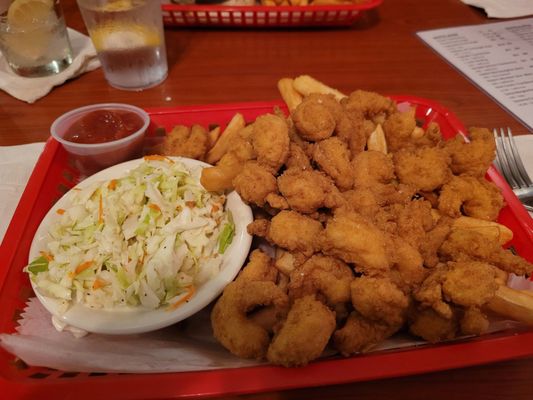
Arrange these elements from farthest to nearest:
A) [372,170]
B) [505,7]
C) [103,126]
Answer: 1. [505,7]
2. [103,126]
3. [372,170]

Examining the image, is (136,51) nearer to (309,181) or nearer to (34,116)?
(34,116)

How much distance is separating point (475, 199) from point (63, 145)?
1.57 metres

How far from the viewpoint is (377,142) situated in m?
1.49

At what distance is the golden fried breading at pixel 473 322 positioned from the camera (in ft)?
3.41

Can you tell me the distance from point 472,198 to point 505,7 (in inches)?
103

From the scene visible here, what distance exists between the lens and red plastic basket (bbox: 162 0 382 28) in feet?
8.53

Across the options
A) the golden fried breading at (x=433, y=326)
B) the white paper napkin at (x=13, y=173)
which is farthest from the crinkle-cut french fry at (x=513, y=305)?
the white paper napkin at (x=13, y=173)

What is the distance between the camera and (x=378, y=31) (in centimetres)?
292

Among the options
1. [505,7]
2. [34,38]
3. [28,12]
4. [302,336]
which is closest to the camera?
[302,336]

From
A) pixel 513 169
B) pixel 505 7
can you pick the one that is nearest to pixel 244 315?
pixel 513 169

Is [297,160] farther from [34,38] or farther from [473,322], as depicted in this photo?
[34,38]

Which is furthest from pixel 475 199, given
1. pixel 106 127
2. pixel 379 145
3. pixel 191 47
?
pixel 191 47

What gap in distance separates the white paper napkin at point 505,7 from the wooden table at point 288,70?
7cm

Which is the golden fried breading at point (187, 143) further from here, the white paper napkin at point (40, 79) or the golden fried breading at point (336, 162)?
the white paper napkin at point (40, 79)
